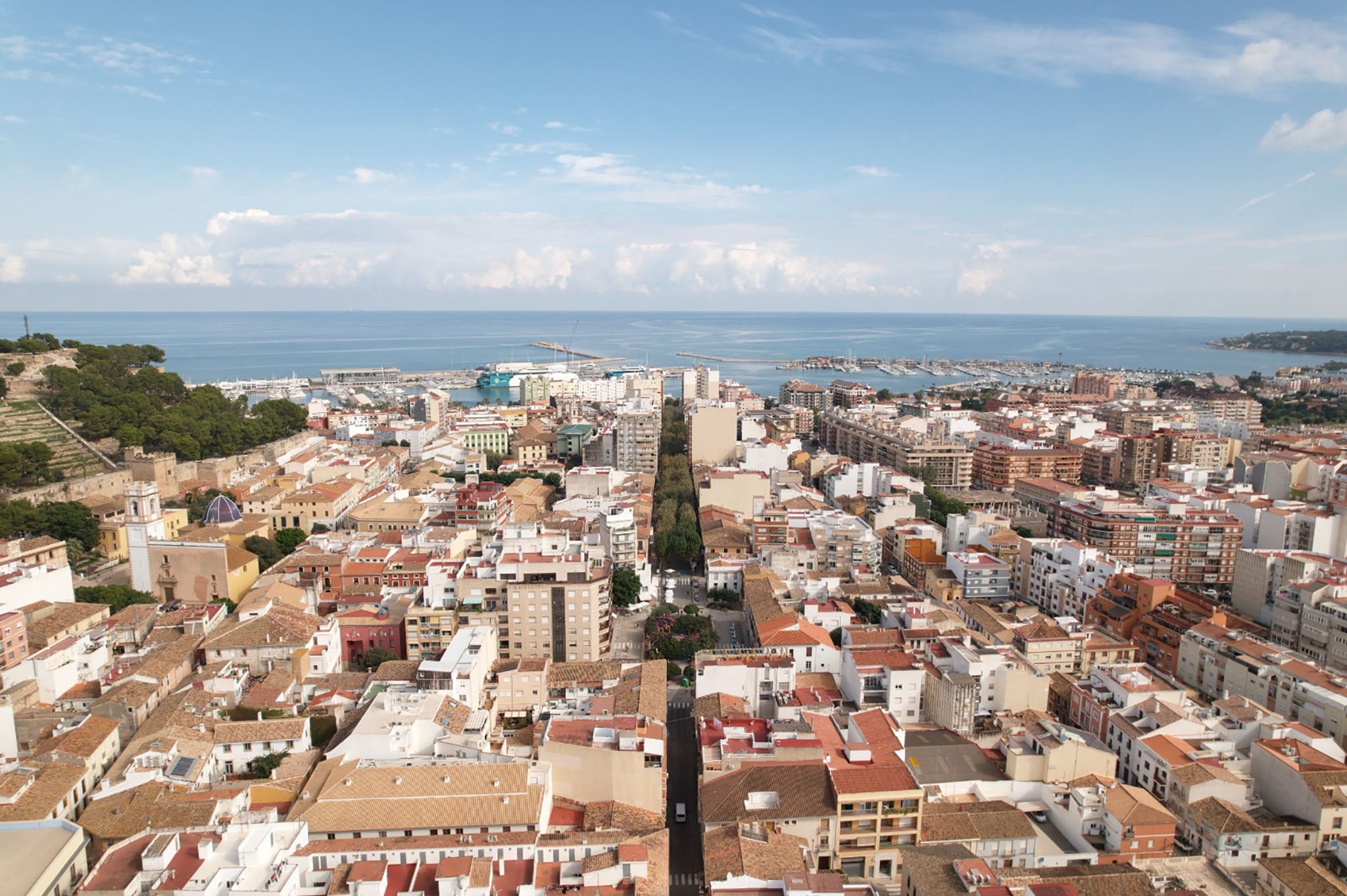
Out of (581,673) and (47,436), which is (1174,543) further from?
(47,436)

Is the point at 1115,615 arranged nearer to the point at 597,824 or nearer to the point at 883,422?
the point at 597,824

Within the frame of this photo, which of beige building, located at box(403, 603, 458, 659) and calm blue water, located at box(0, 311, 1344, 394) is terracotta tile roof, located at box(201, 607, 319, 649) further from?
calm blue water, located at box(0, 311, 1344, 394)

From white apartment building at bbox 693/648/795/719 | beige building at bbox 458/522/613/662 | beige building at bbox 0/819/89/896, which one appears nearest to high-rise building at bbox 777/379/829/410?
beige building at bbox 458/522/613/662

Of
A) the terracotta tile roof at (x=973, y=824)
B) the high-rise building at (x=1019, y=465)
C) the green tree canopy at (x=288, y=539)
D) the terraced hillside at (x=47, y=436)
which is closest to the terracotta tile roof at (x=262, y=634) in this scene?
the green tree canopy at (x=288, y=539)

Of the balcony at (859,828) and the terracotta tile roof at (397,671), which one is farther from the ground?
the terracotta tile roof at (397,671)

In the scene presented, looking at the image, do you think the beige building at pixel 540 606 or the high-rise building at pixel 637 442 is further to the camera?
the high-rise building at pixel 637 442

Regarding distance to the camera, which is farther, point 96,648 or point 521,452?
point 521,452

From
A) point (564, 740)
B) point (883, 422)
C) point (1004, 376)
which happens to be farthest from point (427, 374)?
point (564, 740)

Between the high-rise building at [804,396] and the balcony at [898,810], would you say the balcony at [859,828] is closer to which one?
the balcony at [898,810]
